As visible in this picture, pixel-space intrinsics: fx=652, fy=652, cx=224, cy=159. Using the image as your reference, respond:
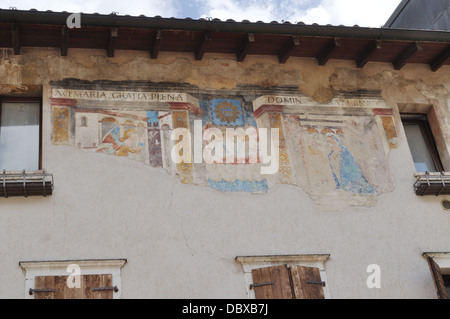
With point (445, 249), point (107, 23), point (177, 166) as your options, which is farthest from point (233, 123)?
point (445, 249)

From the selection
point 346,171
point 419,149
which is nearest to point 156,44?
point 346,171

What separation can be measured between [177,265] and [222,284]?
21.6 inches

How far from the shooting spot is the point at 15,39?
321 inches

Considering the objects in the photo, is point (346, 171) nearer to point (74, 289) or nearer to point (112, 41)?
point (112, 41)

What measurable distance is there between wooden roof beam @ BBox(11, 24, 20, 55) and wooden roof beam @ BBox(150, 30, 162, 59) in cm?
171

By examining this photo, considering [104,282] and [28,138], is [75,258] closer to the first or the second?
[104,282]

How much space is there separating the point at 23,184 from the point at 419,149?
17.8 ft

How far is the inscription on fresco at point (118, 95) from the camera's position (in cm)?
830

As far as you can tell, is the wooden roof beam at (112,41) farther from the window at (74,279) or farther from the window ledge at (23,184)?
the window at (74,279)

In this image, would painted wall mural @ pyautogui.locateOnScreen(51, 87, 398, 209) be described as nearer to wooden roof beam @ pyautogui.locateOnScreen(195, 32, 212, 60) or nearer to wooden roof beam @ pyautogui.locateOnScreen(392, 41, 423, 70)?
wooden roof beam @ pyautogui.locateOnScreen(195, 32, 212, 60)

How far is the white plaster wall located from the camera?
23.7 feet

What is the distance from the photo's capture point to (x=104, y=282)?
704 centimetres

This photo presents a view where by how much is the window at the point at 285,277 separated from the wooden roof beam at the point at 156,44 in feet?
9.97

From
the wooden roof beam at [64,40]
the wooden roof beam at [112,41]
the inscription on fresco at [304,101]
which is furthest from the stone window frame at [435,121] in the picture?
the wooden roof beam at [64,40]
